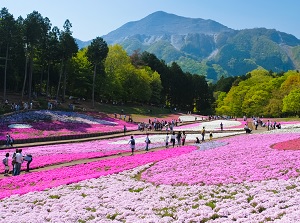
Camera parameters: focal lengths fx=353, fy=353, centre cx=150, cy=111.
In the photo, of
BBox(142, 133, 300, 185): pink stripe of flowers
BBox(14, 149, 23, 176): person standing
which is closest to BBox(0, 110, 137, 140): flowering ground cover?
BBox(14, 149, 23, 176): person standing

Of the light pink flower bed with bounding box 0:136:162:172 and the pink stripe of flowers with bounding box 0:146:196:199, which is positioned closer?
the pink stripe of flowers with bounding box 0:146:196:199

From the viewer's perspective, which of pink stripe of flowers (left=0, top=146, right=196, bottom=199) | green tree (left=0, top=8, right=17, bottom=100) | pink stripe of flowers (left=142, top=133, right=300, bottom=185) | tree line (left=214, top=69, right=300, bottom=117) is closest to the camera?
pink stripe of flowers (left=142, top=133, right=300, bottom=185)

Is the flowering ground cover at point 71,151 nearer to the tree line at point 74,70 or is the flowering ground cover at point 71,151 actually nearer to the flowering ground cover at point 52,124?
the flowering ground cover at point 52,124

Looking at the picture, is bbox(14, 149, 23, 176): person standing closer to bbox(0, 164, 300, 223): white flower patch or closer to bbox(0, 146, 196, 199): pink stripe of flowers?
bbox(0, 146, 196, 199): pink stripe of flowers

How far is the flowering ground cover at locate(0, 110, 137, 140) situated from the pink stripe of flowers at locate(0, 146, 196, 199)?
20116 mm

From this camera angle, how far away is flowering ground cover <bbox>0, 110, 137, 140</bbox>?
164 ft

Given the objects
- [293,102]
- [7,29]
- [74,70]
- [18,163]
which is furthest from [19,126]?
[293,102]

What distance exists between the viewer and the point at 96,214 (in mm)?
15906

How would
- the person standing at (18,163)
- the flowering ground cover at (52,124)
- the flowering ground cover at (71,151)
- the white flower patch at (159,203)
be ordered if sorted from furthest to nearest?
the flowering ground cover at (52,124) < the flowering ground cover at (71,151) < the person standing at (18,163) < the white flower patch at (159,203)

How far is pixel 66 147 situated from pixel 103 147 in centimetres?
443

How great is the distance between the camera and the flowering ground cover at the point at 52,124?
49.9 m

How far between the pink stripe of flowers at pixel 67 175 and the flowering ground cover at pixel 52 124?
20.1 metres

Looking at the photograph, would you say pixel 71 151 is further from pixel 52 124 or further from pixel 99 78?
pixel 99 78

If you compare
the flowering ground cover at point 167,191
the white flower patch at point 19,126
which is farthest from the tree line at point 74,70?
the flowering ground cover at point 167,191
